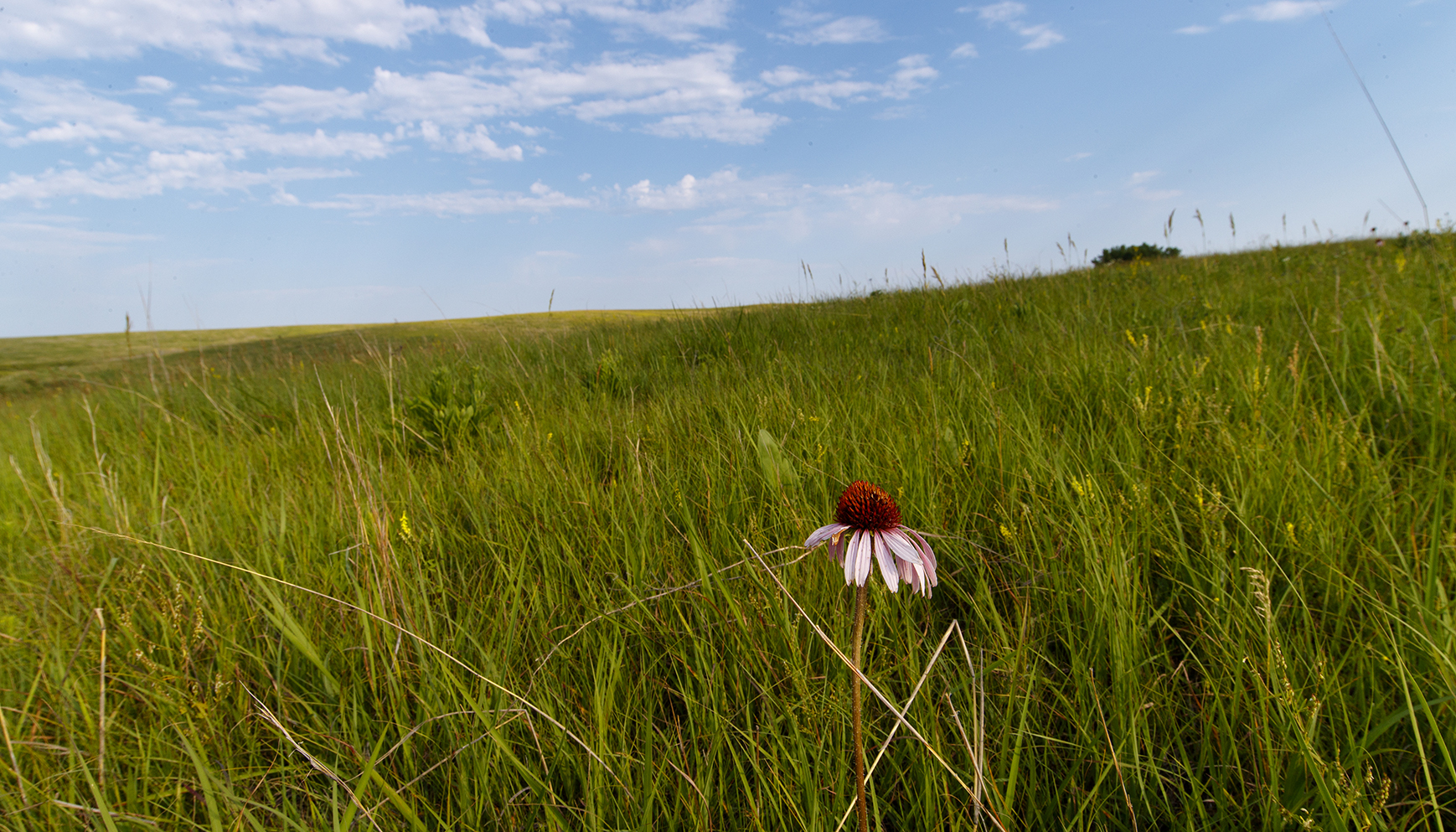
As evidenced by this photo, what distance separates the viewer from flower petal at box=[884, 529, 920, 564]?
2.73 feet

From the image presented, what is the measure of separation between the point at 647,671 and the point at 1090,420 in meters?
1.71

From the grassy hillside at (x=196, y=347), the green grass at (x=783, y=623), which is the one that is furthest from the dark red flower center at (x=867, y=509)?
the grassy hillside at (x=196, y=347)

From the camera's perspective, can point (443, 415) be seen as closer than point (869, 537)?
No

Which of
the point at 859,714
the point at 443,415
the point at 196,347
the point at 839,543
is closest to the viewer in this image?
the point at 859,714

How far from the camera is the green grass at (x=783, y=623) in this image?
3.39 ft

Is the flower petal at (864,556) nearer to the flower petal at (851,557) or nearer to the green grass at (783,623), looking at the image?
the flower petal at (851,557)

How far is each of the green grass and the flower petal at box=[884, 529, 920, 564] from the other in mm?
256

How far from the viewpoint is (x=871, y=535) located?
0.89 m

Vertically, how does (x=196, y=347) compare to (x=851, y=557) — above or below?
above

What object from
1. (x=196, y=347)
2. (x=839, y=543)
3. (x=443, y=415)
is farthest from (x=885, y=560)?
(x=196, y=347)

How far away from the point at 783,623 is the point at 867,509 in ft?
1.61

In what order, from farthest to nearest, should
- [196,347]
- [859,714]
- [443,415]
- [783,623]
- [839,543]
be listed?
[196,347]
[443,415]
[783,623]
[839,543]
[859,714]

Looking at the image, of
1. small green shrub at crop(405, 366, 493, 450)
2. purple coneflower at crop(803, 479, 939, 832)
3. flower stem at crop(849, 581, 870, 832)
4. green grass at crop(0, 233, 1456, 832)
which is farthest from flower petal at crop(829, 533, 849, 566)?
small green shrub at crop(405, 366, 493, 450)

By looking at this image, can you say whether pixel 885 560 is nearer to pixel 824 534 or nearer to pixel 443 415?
pixel 824 534
